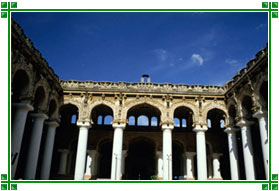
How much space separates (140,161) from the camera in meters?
26.9

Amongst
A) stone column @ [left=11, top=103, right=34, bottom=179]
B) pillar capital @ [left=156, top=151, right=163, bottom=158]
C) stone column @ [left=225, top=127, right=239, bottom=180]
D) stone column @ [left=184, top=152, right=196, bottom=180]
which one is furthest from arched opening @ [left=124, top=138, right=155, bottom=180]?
stone column @ [left=11, top=103, right=34, bottom=179]

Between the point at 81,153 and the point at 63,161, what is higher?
the point at 81,153

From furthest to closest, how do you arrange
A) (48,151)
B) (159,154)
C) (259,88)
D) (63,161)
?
(63,161)
(159,154)
(48,151)
(259,88)

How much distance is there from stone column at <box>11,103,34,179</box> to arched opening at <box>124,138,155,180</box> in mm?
15025

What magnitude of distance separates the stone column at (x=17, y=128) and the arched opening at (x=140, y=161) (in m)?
15.0

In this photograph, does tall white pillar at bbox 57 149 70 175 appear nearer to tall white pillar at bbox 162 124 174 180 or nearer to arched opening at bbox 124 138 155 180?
arched opening at bbox 124 138 155 180

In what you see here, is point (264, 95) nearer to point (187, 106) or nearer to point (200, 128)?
point (200, 128)

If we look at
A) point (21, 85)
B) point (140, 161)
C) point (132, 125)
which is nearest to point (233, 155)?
point (132, 125)

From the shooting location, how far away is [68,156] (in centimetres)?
2339

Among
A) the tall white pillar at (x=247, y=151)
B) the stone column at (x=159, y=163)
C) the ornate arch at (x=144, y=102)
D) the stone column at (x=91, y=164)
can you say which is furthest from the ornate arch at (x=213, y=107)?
the stone column at (x=91, y=164)

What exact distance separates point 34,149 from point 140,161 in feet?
45.5

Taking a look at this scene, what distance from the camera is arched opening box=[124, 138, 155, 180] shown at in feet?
87.5

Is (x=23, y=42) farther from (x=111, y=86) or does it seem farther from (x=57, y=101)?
(x=111, y=86)

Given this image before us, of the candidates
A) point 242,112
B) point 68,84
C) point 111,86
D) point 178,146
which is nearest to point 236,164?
point 242,112
